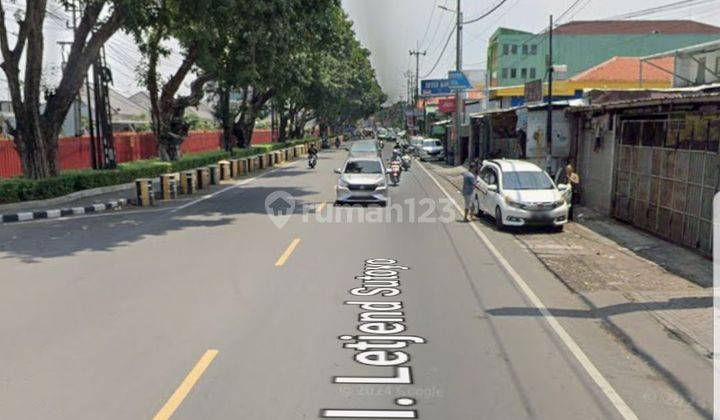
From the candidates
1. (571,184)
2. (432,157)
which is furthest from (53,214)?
(432,157)

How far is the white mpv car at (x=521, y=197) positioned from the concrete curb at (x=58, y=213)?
37.9 feet

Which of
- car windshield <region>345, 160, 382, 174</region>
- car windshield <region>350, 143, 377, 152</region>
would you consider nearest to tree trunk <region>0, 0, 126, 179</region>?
car windshield <region>345, 160, 382, 174</region>

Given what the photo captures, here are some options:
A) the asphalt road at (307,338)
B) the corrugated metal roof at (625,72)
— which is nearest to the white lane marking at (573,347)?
the asphalt road at (307,338)

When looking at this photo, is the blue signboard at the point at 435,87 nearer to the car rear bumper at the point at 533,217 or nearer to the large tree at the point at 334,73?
the large tree at the point at 334,73

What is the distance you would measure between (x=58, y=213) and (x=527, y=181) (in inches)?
522

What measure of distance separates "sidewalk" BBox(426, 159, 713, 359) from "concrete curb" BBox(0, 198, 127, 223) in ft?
41.1

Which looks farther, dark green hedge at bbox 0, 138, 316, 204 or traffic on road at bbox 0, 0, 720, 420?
dark green hedge at bbox 0, 138, 316, 204

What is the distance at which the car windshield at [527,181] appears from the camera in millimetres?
14970

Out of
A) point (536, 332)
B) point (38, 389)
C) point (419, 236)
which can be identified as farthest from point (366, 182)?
point (38, 389)

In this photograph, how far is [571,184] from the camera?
56.0 feet

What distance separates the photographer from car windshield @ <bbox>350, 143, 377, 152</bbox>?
3953 centimetres

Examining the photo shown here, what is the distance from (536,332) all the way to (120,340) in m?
4.77

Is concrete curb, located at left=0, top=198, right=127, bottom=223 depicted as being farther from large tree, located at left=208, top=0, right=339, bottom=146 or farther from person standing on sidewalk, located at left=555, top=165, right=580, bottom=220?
person standing on sidewalk, located at left=555, top=165, right=580, bottom=220

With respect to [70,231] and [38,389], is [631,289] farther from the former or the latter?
[70,231]
